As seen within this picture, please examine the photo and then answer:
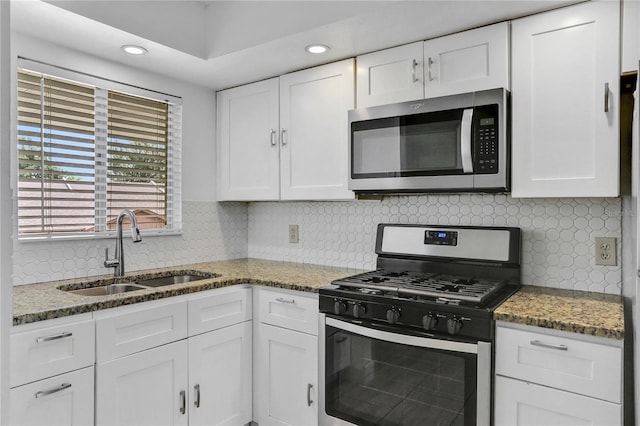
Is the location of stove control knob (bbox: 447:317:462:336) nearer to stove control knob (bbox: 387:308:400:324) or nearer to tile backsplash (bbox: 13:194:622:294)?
stove control knob (bbox: 387:308:400:324)

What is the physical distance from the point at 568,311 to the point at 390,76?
1.36 m

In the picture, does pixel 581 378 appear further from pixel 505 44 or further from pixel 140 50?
pixel 140 50

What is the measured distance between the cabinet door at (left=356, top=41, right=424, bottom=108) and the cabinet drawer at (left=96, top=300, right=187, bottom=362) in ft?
4.74

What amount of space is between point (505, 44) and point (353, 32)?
0.69 meters

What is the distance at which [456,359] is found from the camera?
162 cm

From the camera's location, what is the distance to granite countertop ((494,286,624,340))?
56.0 inches

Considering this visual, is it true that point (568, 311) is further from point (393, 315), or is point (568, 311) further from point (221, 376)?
point (221, 376)

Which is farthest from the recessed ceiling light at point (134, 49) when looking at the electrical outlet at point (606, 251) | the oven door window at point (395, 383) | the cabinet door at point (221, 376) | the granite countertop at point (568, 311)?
the electrical outlet at point (606, 251)

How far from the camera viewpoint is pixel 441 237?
2.25 metres

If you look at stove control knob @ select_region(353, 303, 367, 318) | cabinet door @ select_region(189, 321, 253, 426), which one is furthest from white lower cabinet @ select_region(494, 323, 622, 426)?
cabinet door @ select_region(189, 321, 253, 426)

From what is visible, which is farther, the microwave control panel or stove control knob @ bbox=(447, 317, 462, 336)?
the microwave control panel

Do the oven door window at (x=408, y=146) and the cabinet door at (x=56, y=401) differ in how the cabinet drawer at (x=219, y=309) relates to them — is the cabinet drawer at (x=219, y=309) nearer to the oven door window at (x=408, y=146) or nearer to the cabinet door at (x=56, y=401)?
the cabinet door at (x=56, y=401)

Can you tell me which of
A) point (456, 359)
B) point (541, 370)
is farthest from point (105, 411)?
point (541, 370)

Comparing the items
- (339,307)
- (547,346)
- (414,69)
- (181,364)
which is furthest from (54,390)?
(414,69)
